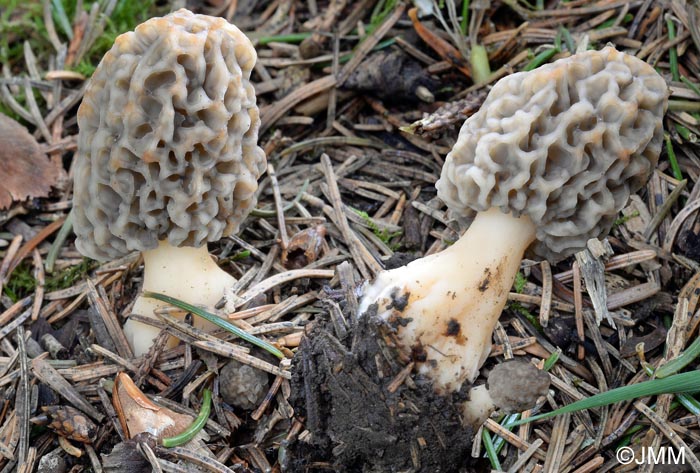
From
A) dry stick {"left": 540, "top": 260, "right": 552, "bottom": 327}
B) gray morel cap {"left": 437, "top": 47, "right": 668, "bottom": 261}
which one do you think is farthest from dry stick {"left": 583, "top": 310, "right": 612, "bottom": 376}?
gray morel cap {"left": 437, "top": 47, "right": 668, "bottom": 261}

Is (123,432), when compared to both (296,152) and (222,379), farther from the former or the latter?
(296,152)

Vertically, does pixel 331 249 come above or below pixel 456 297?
below

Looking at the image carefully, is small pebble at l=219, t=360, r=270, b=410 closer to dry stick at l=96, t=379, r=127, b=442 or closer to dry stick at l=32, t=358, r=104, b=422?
dry stick at l=96, t=379, r=127, b=442

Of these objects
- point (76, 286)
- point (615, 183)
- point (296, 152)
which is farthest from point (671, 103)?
point (76, 286)

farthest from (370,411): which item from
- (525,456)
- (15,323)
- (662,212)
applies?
(15,323)

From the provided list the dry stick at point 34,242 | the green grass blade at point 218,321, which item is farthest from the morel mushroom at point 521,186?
the dry stick at point 34,242

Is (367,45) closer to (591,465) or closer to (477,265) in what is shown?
(477,265)

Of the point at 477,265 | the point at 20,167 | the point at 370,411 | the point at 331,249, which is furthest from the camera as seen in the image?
the point at 20,167
